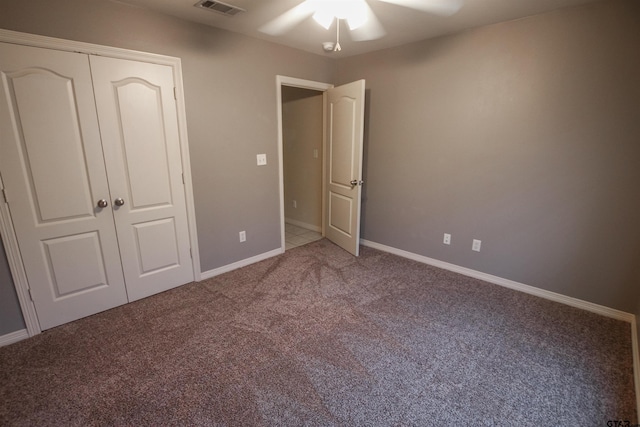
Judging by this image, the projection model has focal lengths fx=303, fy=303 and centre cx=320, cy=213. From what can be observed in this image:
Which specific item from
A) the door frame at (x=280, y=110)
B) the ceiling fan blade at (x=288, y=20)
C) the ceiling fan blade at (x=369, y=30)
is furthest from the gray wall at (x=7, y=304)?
the ceiling fan blade at (x=369, y=30)

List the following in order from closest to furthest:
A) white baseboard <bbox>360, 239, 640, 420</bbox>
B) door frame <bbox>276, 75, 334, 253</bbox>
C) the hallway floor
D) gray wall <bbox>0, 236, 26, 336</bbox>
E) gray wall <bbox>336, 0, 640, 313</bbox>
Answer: white baseboard <bbox>360, 239, 640, 420</bbox>, gray wall <bbox>0, 236, 26, 336</bbox>, gray wall <bbox>336, 0, 640, 313</bbox>, door frame <bbox>276, 75, 334, 253</bbox>, the hallway floor

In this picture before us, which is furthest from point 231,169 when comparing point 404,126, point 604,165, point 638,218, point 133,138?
point 638,218

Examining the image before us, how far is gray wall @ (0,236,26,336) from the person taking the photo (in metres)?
2.03

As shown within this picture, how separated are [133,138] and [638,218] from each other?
3901 mm

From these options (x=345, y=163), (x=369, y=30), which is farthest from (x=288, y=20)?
(x=345, y=163)

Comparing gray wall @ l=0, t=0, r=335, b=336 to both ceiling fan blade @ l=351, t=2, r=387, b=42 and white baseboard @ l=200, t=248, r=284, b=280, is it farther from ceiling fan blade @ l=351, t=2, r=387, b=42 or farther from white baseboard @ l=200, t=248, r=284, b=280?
ceiling fan blade @ l=351, t=2, r=387, b=42

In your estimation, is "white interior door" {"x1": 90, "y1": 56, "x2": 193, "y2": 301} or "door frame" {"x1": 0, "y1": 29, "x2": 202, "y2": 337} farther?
"white interior door" {"x1": 90, "y1": 56, "x2": 193, "y2": 301}

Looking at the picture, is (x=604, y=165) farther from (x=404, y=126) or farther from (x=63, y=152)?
(x=63, y=152)

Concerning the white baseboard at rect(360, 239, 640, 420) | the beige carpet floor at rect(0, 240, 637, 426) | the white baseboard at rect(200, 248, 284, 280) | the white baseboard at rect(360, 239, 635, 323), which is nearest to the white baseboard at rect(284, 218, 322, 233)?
the white baseboard at rect(200, 248, 284, 280)

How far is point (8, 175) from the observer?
196cm

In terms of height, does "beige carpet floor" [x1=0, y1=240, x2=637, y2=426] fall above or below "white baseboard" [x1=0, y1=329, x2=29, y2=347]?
below

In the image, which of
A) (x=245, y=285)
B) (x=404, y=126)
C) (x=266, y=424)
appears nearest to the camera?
(x=266, y=424)

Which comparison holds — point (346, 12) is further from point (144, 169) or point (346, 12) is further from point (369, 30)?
point (144, 169)

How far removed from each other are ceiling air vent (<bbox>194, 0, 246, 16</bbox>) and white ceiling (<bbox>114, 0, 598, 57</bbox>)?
5cm
